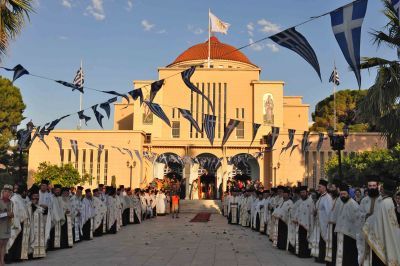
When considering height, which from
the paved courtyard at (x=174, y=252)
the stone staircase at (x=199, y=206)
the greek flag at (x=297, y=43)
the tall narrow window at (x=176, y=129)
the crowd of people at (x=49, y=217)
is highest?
the tall narrow window at (x=176, y=129)

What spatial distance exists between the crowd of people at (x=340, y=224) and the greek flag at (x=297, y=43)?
2498mm

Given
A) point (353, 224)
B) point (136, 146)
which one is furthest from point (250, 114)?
point (353, 224)

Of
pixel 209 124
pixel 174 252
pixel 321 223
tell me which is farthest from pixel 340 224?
pixel 209 124

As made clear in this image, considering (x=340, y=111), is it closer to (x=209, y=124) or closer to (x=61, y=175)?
(x=61, y=175)

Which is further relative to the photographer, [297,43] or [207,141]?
[207,141]

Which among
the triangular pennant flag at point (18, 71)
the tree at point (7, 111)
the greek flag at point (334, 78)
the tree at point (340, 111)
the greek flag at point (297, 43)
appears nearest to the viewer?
the greek flag at point (297, 43)

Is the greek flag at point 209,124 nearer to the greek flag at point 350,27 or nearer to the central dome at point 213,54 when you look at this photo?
the greek flag at point 350,27

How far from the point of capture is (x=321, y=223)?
33.2 ft

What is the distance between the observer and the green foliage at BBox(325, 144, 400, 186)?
2425 centimetres

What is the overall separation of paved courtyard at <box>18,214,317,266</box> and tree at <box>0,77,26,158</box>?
34.7 metres

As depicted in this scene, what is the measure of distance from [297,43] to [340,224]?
3540mm

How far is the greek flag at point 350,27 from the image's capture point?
814 centimetres

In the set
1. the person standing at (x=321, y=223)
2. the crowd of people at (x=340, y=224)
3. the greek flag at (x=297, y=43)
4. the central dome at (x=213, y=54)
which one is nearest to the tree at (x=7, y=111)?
the central dome at (x=213, y=54)

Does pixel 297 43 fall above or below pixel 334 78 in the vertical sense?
below
